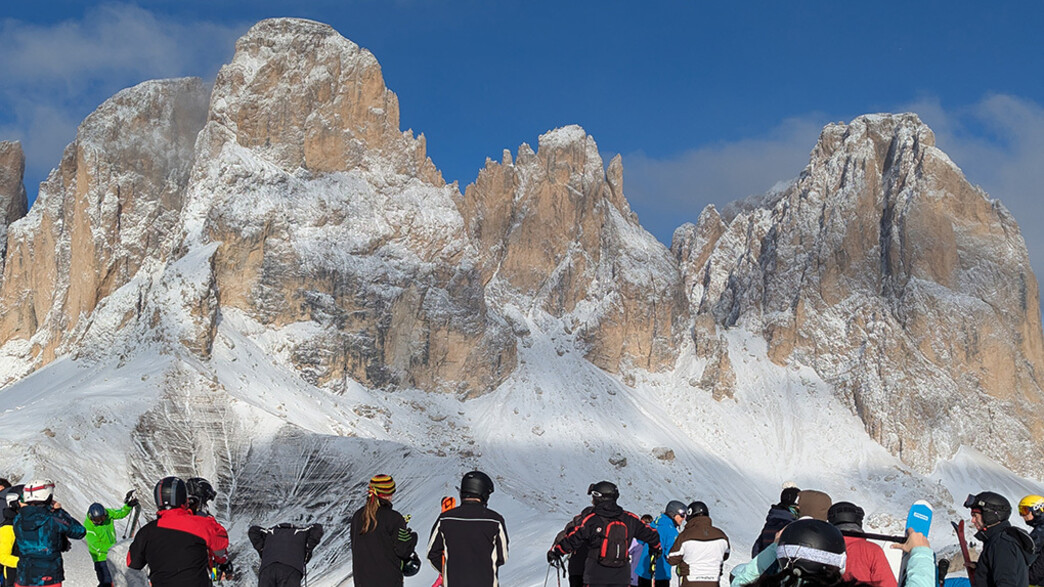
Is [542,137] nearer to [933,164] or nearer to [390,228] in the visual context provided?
[390,228]

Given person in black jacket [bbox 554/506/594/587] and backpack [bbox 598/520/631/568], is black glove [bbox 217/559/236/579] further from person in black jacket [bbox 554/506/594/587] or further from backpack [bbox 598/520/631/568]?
backpack [bbox 598/520/631/568]

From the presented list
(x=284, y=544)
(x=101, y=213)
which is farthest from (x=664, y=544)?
(x=101, y=213)

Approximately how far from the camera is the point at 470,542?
10.2 m

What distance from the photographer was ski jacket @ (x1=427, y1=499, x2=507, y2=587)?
10.2 m

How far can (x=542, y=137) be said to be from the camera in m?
138

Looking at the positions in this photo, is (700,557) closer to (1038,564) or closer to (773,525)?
(773,525)

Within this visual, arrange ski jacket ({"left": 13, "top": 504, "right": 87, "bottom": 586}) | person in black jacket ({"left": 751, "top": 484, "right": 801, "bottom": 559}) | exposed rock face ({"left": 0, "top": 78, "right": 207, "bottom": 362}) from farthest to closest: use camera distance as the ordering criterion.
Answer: exposed rock face ({"left": 0, "top": 78, "right": 207, "bottom": 362}) → ski jacket ({"left": 13, "top": 504, "right": 87, "bottom": 586}) → person in black jacket ({"left": 751, "top": 484, "right": 801, "bottom": 559})

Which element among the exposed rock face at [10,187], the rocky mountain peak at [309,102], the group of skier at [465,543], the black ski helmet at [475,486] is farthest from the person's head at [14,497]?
the exposed rock face at [10,187]

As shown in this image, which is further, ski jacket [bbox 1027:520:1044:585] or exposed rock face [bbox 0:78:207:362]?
exposed rock face [bbox 0:78:207:362]

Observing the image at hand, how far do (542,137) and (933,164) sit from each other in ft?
165

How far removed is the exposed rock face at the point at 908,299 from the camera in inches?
4941

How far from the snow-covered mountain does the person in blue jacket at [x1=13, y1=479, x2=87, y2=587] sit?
4505 centimetres

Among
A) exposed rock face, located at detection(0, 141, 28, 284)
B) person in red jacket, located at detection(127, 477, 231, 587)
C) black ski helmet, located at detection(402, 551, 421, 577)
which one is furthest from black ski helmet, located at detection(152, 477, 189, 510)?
exposed rock face, located at detection(0, 141, 28, 284)

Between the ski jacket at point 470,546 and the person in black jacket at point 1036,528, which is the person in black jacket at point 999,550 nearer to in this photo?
the person in black jacket at point 1036,528
